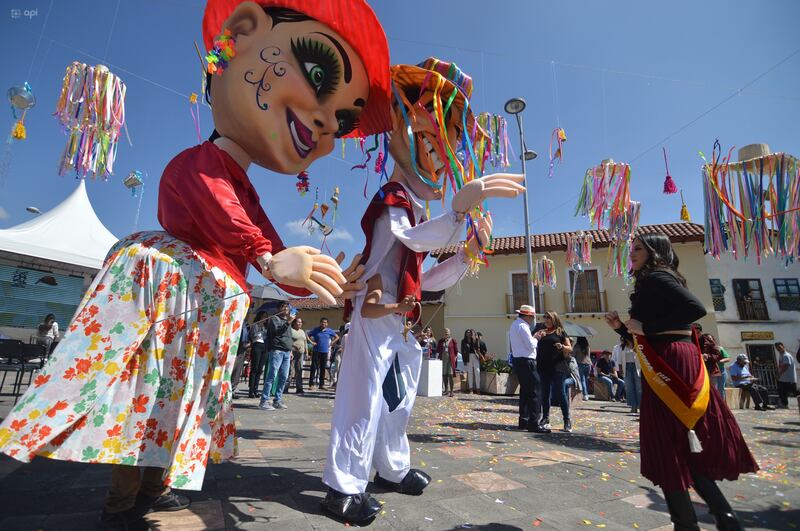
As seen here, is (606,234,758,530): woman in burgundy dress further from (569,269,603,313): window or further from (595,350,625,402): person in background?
(569,269,603,313): window

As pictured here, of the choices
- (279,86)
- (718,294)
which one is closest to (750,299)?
(718,294)

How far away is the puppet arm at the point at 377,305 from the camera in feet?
6.88

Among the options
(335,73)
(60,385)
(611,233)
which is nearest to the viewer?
(60,385)

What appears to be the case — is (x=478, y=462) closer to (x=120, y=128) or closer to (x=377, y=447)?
(x=377, y=447)

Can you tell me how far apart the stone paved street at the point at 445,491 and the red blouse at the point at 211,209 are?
110cm

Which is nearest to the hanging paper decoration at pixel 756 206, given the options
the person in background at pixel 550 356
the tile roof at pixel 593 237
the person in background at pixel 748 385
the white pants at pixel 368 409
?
the person in background at pixel 550 356

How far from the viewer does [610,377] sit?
1122 cm

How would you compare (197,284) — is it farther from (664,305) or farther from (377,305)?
(664,305)

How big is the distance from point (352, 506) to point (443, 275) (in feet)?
4.46

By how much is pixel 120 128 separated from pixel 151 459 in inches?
211

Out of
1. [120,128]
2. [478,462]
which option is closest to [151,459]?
[478,462]

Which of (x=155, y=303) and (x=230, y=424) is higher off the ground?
(x=155, y=303)

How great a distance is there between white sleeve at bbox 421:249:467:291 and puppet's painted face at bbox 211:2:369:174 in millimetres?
1041

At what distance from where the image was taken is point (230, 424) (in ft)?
5.55
